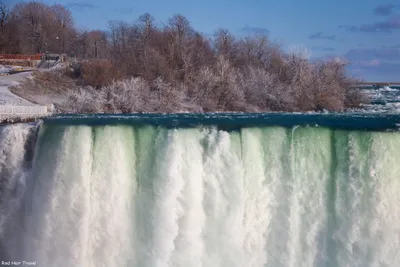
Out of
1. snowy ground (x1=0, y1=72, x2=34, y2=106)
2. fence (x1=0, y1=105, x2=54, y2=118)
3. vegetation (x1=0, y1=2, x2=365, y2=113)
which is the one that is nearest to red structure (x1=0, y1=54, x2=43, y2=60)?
vegetation (x1=0, y1=2, x2=365, y2=113)

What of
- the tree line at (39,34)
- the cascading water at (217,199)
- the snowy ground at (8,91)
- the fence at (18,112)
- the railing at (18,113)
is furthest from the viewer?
the tree line at (39,34)

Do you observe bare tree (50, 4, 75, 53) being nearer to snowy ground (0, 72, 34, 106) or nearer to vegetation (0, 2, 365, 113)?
vegetation (0, 2, 365, 113)

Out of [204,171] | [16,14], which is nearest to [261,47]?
[204,171]

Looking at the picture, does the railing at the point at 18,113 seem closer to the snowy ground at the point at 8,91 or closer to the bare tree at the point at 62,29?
the snowy ground at the point at 8,91

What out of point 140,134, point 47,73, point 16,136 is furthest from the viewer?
point 47,73

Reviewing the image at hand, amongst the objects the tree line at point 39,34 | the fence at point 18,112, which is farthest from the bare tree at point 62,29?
the fence at point 18,112

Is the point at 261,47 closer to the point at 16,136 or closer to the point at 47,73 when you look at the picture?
the point at 47,73

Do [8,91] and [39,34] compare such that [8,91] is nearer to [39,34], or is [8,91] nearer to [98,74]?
[98,74]
